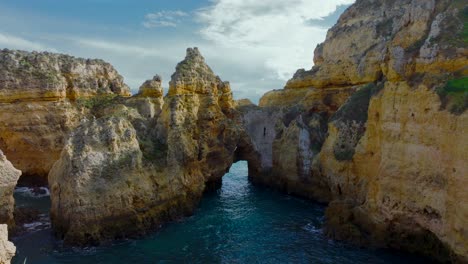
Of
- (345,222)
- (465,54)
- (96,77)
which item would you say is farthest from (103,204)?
(96,77)

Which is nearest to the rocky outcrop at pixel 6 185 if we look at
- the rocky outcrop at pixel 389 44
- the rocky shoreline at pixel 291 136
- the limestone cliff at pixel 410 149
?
the rocky shoreline at pixel 291 136

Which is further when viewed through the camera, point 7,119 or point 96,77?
point 96,77

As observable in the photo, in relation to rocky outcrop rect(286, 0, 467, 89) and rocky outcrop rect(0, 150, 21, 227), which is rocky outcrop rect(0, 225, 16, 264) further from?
rocky outcrop rect(286, 0, 467, 89)

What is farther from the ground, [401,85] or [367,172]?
[401,85]

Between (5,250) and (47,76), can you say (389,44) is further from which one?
(47,76)

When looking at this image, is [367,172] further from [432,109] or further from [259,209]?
[259,209]

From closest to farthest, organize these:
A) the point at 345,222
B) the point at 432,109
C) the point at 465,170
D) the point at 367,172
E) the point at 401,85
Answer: the point at 465,170
the point at 432,109
the point at 401,85
the point at 345,222
the point at 367,172

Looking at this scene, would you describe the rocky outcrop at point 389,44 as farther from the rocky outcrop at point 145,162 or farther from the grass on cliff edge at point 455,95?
the rocky outcrop at point 145,162
